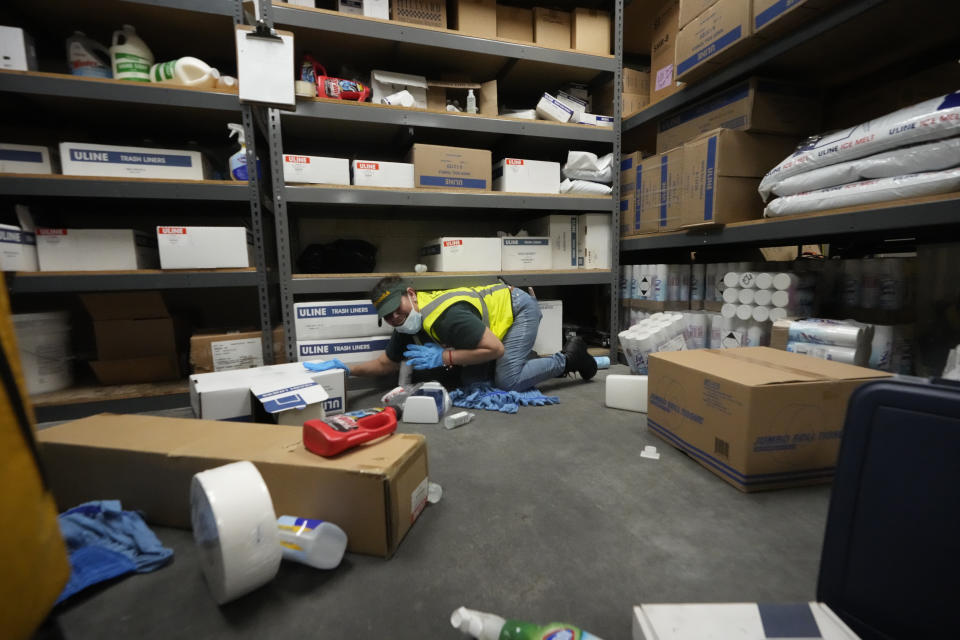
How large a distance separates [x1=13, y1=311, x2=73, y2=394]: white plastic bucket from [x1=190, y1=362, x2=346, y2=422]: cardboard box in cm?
84

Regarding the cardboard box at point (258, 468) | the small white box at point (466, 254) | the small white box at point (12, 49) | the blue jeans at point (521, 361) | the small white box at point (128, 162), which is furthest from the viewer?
the small white box at point (466, 254)

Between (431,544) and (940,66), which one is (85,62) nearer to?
(431,544)

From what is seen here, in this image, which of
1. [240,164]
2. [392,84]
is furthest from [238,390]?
[392,84]

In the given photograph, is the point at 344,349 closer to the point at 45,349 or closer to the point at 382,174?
the point at 382,174

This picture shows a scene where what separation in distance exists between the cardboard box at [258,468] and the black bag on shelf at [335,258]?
130 centimetres

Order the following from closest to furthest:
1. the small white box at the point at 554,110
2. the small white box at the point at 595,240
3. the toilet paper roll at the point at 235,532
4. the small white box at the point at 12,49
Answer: the toilet paper roll at the point at 235,532, the small white box at the point at 12,49, the small white box at the point at 554,110, the small white box at the point at 595,240

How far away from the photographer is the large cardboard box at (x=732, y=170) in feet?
5.52

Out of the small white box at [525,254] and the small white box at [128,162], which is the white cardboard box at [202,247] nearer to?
the small white box at [128,162]

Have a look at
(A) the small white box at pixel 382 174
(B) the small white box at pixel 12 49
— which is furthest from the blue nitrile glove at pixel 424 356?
(B) the small white box at pixel 12 49

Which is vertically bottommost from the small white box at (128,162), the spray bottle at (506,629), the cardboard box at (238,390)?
the spray bottle at (506,629)

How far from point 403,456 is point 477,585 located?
0.28m

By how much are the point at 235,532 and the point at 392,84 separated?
207cm

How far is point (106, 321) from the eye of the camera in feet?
5.90

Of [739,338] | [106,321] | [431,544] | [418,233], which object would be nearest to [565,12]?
[418,233]
